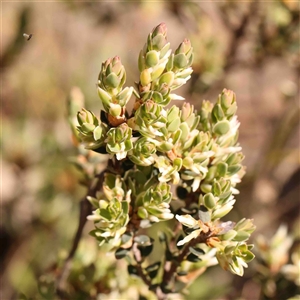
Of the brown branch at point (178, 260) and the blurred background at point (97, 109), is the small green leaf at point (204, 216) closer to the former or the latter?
the brown branch at point (178, 260)

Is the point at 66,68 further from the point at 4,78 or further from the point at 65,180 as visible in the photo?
the point at 65,180

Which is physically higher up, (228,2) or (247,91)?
(228,2)

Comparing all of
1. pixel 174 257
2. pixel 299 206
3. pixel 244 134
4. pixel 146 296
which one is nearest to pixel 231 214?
pixel 299 206

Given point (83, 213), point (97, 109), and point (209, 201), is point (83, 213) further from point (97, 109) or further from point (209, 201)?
point (97, 109)

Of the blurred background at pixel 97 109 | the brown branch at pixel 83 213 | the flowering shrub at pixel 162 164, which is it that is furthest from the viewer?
the blurred background at pixel 97 109

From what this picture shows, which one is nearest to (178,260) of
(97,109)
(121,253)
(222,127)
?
(121,253)

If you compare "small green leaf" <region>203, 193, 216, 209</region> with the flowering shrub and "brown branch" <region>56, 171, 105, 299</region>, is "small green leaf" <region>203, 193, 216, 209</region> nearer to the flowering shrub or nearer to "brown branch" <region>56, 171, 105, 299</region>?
the flowering shrub

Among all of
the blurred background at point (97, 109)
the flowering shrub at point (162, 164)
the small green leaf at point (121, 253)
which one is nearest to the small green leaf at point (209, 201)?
the flowering shrub at point (162, 164)
